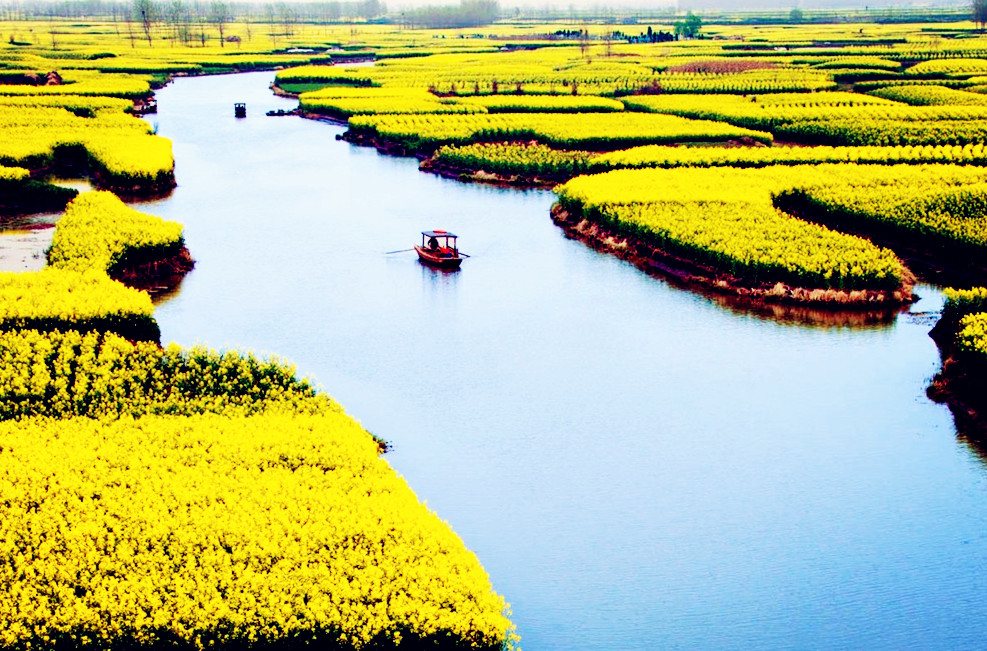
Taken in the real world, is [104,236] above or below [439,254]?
above

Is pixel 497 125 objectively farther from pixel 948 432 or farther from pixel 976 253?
pixel 948 432

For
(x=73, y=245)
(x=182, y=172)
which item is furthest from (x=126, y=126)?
(x=73, y=245)

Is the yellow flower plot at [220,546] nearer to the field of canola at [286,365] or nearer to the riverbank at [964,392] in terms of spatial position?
the field of canola at [286,365]

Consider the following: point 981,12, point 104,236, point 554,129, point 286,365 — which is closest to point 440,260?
point 104,236

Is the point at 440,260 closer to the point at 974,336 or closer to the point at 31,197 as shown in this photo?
the point at 974,336

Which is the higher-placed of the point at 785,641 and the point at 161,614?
the point at 161,614

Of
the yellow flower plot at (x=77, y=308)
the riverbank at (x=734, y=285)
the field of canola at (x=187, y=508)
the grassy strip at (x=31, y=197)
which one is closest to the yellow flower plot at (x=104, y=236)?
the field of canola at (x=187, y=508)

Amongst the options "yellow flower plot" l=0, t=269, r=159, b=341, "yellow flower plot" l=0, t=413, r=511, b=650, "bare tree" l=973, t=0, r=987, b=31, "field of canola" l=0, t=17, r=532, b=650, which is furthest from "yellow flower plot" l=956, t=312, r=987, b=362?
"bare tree" l=973, t=0, r=987, b=31
